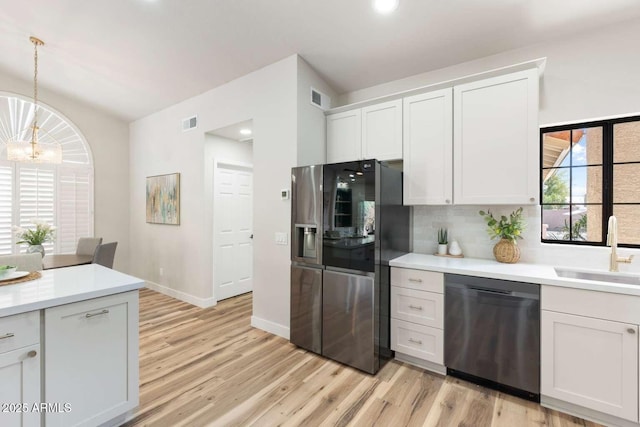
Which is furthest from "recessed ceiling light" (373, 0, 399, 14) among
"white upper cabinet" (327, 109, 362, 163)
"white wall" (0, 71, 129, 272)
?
"white wall" (0, 71, 129, 272)

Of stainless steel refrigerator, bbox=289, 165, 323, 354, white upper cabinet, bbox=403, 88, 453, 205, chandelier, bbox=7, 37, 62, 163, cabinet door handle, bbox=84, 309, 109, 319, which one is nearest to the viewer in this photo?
cabinet door handle, bbox=84, 309, 109, 319

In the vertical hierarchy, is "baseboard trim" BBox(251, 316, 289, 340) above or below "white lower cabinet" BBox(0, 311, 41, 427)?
below

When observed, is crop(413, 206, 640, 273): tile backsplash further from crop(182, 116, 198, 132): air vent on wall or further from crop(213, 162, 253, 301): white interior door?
crop(182, 116, 198, 132): air vent on wall

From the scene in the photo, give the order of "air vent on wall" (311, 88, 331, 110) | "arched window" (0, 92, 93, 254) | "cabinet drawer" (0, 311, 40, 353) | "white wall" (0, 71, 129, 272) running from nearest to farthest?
"cabinet drawer" (0, 311, 40, 353) < "air vent on wall" (311, 88, 331, 110) < "arched window" (0, 92, 93, 254) < "white wall" (0, 71, 129, 272)

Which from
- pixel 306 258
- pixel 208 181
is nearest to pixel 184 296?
pixel 208 181

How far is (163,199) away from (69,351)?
11.1ft

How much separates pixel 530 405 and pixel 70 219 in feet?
20.8

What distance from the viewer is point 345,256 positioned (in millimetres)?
2596

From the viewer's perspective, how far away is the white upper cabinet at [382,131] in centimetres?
289

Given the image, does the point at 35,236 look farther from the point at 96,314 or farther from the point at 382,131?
the point at 382,131

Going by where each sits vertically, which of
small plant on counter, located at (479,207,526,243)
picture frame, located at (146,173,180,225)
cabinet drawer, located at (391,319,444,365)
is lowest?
cabinet drawer, located at (391,319,444,365)

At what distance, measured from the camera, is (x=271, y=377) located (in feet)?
7.92

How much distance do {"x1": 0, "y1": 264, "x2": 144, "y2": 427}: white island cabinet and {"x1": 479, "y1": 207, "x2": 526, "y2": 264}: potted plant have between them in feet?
9.45

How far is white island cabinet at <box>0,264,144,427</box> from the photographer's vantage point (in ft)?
4.69
